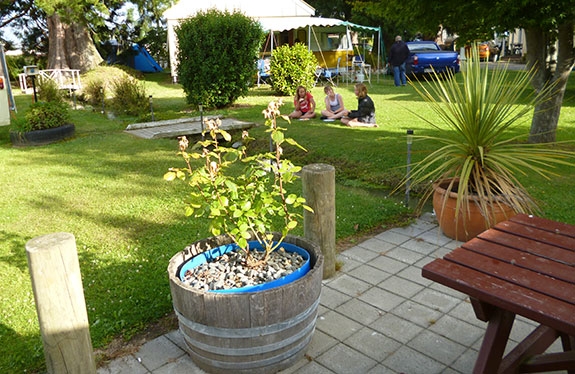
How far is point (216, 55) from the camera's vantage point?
504 inches

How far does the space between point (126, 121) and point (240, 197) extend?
10524 millimetres

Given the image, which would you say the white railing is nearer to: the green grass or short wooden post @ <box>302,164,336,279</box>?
the green grass

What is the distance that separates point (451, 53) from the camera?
18.6 m

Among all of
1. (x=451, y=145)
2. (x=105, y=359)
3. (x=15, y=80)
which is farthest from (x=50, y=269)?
(x=15, y=80)

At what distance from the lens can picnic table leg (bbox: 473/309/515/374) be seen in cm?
231

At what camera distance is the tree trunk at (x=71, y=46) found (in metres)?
21.0

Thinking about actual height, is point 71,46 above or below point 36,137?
above

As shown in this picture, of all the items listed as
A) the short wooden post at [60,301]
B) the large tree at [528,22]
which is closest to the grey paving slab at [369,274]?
the short wooden post at [60,301]

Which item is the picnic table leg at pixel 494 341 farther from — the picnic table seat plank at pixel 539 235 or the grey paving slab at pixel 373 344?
the grey paving slab at pixel 373 344

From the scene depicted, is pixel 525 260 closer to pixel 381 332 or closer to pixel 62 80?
pixel 381 332

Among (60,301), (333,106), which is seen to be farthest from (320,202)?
(333,106)

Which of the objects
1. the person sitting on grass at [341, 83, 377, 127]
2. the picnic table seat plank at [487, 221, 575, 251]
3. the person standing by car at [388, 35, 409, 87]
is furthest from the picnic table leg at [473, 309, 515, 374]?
the person standing by car at [388, 35, 409, 87]

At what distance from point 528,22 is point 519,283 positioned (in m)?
4.67

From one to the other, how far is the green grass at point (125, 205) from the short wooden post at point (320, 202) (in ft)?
3.65
